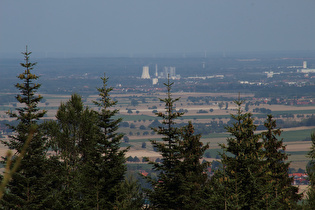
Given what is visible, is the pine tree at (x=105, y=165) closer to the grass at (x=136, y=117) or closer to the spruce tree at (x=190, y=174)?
the spruce tree at (x=190, y=174)

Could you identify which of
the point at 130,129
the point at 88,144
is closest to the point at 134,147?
the point at 130,129

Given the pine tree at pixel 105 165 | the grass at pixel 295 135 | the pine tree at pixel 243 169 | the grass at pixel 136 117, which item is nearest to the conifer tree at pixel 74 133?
the pine tree at pixel 105 165

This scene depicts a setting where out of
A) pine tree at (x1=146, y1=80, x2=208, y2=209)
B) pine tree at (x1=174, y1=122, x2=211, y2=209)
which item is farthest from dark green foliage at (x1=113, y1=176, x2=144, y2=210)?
pine tree at (x1=174, y1=122, x2=211, y2=209)

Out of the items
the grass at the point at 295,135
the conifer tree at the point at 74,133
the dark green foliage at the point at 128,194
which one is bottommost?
the grass at the point at 295,135

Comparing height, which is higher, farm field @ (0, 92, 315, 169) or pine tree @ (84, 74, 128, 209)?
pine tree @ (84, 74, 128, 209)

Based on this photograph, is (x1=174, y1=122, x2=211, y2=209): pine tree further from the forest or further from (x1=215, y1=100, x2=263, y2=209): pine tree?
(x1=215, y1=100, x2=263, y2=209): pine tree

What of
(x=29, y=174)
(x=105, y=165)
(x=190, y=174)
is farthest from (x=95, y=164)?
(x=190, y=174)

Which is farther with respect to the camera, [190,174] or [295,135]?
[295,135]

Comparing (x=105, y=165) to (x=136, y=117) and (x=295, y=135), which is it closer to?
(x=295, y=135)
